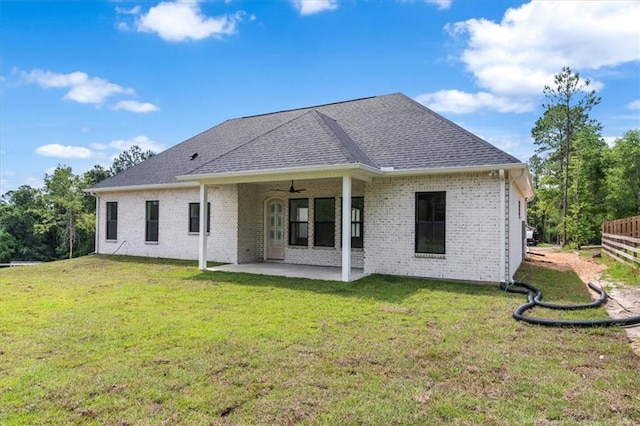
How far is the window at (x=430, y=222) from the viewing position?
10391 millimetres

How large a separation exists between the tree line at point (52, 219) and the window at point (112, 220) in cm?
2027

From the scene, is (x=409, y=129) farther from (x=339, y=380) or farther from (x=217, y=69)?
(x=339, y=380)

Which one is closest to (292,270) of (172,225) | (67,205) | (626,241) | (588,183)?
(172,225)

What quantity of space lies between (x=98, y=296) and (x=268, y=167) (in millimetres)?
5146

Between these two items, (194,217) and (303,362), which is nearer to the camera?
(303,362)

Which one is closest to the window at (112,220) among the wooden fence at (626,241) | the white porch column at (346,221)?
the white porch column at (346,221)

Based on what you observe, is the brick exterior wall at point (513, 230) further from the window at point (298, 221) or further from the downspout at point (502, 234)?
the window at point (298, 221)

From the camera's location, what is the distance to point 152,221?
Answer: 16266mm

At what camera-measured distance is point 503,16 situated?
37.9ft

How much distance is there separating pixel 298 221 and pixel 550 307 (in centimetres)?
848

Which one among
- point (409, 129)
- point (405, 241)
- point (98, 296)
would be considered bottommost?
point (98, 296)

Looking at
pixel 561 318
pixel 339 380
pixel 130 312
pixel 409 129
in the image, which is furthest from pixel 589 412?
pixel 409 129

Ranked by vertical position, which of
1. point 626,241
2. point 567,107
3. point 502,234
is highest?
point 567,107

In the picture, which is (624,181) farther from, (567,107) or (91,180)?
(91,180)
